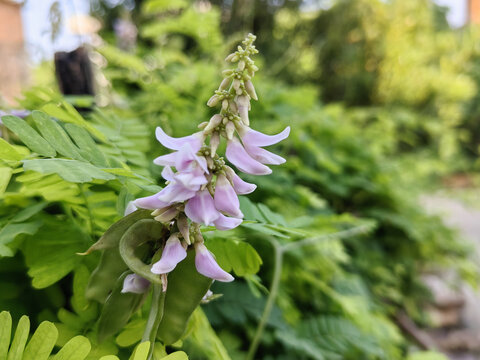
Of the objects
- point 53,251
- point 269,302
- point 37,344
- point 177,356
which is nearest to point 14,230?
point 53,251

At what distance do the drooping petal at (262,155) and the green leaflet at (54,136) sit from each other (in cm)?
20

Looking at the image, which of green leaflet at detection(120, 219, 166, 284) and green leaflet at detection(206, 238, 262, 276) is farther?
green leaflet at detection(206, 238, 262, 276)

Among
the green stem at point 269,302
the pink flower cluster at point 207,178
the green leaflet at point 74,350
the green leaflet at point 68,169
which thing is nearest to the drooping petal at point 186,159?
the pink flower cluster at point 207,178

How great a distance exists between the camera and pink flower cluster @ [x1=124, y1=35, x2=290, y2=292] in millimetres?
359

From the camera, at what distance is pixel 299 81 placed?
218 inches

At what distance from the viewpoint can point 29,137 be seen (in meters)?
0.43

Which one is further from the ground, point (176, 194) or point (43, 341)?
point (176, 194)

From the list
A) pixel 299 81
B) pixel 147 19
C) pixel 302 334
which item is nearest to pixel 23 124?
pixel 302 334

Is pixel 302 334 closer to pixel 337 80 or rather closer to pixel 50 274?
pixel 50 274

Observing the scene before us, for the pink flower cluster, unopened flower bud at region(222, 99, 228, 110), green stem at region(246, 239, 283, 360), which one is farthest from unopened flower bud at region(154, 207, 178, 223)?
green stem at region(246, 239, 283, 360)

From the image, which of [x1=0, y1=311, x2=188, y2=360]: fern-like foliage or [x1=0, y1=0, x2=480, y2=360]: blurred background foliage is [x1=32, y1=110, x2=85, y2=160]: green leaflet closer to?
[x1=0, y1=0, x2=480, y2=360]: blurred background foliage

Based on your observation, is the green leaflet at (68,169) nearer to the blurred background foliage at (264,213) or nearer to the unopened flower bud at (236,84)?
the blurred background foliage at (264,213)

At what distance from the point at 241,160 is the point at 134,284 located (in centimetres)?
15

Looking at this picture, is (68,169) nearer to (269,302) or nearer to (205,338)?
(205,338)
